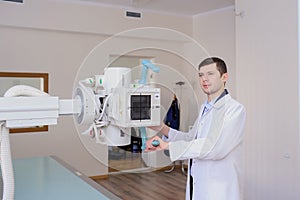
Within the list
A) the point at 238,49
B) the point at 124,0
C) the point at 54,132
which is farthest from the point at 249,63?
the point at 54,132

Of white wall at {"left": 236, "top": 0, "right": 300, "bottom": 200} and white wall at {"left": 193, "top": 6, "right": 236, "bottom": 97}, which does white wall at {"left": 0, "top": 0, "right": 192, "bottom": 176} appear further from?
white wall at {"left": 236, "top": 0, "right": 300, "bottom": 200}

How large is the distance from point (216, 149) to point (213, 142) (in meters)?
0.28

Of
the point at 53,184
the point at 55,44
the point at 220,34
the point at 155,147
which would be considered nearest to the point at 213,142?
the point at 155,147

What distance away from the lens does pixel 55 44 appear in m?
4.76

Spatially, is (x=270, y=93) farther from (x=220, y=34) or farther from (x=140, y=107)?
(x=140, y=107)

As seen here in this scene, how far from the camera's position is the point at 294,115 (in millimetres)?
2826

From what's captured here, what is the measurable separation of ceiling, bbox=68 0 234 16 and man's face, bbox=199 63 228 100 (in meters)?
3.42

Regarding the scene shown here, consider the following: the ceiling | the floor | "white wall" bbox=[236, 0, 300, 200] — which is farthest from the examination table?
the ceiling

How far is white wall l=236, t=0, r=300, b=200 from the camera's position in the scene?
286 cm

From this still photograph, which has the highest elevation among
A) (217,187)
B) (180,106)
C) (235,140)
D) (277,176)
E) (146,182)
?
(180,106)

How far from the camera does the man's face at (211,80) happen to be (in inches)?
51.9

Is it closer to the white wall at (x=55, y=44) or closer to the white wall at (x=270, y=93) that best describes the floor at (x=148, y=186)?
the white wall at (x=55, y=44)

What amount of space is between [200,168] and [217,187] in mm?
143

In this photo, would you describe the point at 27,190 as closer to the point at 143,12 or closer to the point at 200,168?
the point at 200,168
